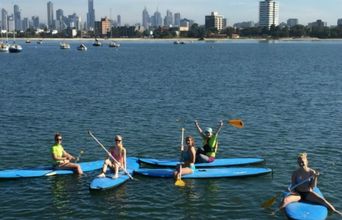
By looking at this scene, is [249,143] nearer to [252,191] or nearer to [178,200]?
[252,191]

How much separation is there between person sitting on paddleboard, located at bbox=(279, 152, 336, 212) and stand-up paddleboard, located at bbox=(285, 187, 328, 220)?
176mm

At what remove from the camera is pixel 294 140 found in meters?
28.0

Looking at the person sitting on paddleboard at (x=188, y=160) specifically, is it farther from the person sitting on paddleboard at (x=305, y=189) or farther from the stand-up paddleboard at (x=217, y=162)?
the person sitting on paddleboard at (x=305, y=189)

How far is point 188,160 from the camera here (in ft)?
68.2

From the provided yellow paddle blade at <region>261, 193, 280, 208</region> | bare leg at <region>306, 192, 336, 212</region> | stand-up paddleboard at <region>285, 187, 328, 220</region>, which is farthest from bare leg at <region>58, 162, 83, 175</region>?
bare leg at <region>306, 192, 336, 212</region>

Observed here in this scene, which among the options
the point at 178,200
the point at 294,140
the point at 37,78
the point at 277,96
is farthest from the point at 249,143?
the point at 37,78

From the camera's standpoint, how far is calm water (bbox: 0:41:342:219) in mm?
18359

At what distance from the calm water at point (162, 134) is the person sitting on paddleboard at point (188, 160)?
0.57 m

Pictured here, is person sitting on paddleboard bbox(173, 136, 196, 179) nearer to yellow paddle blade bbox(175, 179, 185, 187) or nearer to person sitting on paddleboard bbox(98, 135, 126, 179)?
yellow paddle blade bbox(175, 179, 185, 187)

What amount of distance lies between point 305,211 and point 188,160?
5.80 m

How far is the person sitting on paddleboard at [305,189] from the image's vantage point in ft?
55.2

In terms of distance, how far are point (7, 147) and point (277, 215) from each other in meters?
14.9

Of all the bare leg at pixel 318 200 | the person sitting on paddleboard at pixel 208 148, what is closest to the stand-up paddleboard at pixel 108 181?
the person sitting on paddleboard at pixel 208 148

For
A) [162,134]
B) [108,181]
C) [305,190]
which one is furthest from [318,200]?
[162,134]
